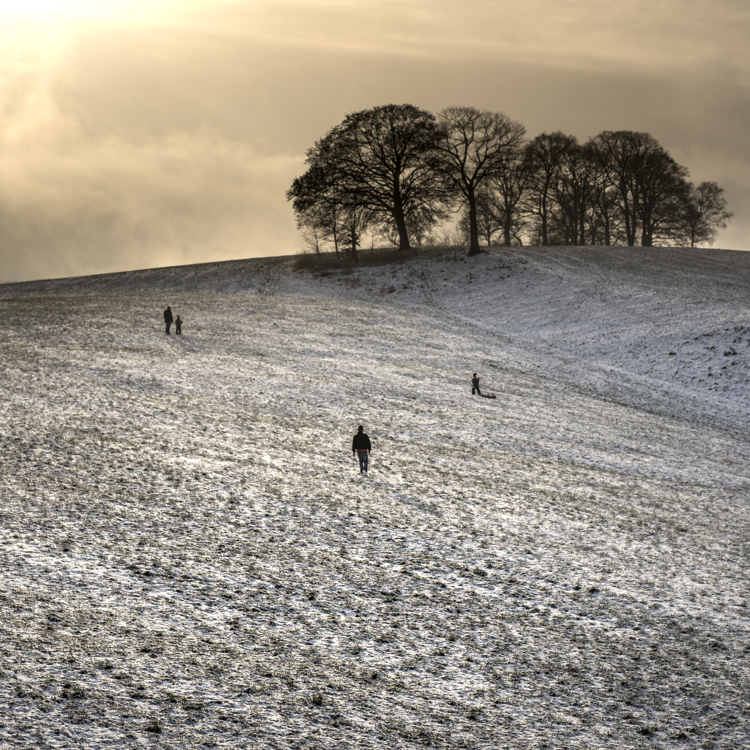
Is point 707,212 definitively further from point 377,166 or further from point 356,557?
point 356,557

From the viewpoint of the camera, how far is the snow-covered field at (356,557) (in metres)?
7.59

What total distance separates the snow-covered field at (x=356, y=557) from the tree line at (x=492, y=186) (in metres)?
38.6

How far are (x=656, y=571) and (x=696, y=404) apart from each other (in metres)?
20.4

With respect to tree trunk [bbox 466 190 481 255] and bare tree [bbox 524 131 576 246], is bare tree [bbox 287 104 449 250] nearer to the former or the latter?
tree trunk [bbox 466 190 481 255]

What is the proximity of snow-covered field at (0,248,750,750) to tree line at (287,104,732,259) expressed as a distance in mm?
38648

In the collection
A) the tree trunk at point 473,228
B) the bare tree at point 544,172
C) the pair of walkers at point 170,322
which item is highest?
the bare tree at point 544,172

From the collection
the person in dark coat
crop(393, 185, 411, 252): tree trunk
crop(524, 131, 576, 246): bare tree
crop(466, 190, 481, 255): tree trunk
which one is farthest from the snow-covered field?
crop(524, 131, 576, 246): bare tree

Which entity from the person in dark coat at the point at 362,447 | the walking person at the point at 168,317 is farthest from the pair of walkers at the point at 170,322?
the person in dark coat at the point at 362,447

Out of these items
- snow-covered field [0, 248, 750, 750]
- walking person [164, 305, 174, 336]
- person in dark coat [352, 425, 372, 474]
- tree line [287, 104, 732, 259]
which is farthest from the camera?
tree line [287, 104, 732, 259]

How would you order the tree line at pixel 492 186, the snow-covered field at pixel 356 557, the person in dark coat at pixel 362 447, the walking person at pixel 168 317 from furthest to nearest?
1. the tree line at pixel 492 186
2. the walking person at pixel 168 317
3. the person in dark coat at pixel 362 447
4. the snow-covered field at pixel 356 557

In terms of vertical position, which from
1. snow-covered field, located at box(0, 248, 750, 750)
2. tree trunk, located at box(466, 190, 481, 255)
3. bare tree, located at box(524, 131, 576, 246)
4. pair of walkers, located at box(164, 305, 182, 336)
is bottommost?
snow-covered field, located at box(0, 248, 750, 750)

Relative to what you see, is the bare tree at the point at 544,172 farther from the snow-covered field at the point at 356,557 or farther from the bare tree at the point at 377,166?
the snow-covered field at the point at 356,557

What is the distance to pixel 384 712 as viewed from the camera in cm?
758

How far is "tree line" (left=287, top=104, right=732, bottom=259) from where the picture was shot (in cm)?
6375
